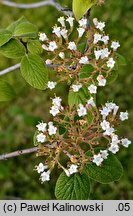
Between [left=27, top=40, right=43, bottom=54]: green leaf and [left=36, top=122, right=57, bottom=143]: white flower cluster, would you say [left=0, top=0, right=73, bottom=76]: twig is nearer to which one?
[left=27, top=40, right=43, bottom=54]: green leaf

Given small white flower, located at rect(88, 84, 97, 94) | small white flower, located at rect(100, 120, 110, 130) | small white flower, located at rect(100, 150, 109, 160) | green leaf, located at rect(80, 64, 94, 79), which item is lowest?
small white flower, located at rect(100, 150, 109, 160)

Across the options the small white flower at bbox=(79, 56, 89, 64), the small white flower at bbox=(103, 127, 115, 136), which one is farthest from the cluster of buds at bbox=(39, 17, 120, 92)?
the small white flower at bbox=(103, 127, 115, 136)

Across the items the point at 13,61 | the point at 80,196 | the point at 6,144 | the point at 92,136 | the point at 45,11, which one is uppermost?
the point at 45,11

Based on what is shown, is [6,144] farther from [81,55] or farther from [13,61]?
[81,55]

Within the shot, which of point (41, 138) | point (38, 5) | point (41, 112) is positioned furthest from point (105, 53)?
point (41, 112)

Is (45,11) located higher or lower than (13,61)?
higher

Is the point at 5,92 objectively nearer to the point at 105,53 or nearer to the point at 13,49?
the point at 13,49

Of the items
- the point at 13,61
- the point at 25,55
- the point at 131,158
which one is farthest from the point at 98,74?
the point at 13,61
